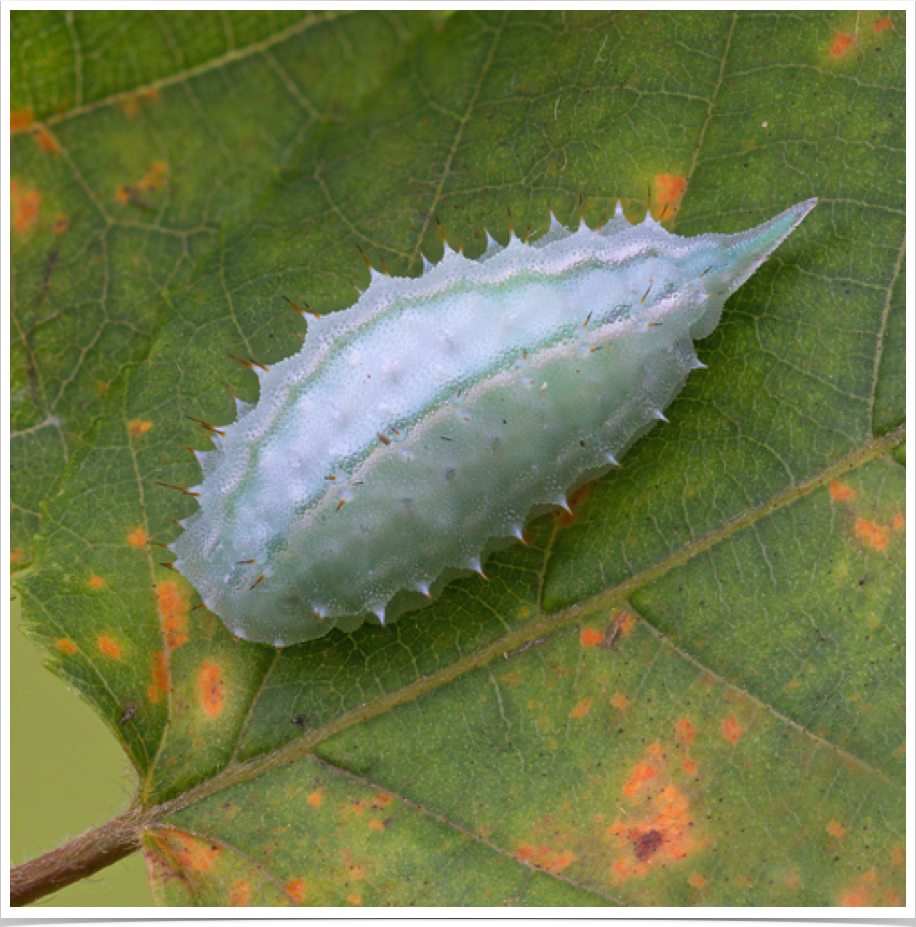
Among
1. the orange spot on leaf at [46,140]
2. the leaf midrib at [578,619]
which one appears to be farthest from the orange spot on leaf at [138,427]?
the leaf midrib at [578,619]

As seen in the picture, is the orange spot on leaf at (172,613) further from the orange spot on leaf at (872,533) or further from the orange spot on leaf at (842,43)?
the orange spot on leaf at (842,43)

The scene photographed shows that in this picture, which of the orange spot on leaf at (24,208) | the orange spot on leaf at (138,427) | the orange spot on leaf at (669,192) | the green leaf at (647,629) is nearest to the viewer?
the green leaf at (647,629)

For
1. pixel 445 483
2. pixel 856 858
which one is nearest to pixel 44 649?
pixel 445 483

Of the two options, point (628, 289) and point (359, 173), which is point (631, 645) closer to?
point (628, 289)

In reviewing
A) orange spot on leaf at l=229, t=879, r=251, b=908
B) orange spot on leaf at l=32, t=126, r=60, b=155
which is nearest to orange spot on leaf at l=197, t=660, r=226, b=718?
orange spot on leaf at l=229, t=879, r=251, b=908

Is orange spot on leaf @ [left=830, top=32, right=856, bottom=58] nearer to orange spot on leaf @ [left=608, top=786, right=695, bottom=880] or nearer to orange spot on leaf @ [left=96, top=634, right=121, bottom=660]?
orange spot on leaf @ [left=608, top=786, right=695, bottom=880]
